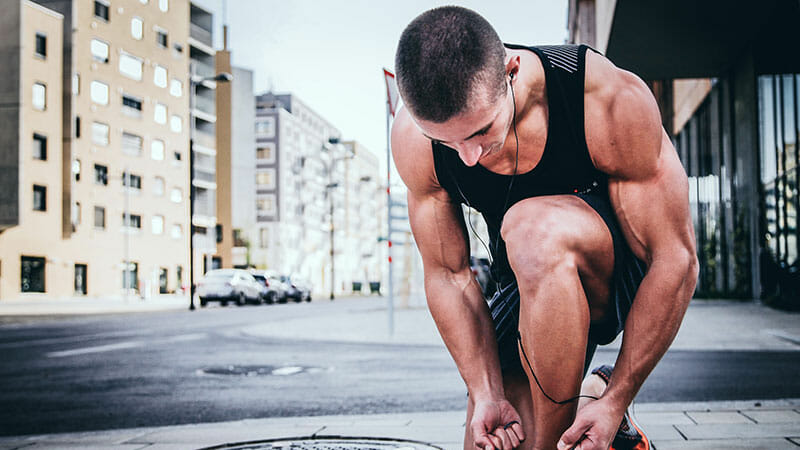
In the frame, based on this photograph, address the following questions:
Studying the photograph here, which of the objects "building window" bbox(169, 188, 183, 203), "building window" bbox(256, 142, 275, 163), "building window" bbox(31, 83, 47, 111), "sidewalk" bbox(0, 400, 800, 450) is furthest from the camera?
"building window" bbox(256, 142, 275, 163)

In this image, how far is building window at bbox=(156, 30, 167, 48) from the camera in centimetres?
3391

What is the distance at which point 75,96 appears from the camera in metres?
33.4

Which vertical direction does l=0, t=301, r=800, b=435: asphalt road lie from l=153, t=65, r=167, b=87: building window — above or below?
below

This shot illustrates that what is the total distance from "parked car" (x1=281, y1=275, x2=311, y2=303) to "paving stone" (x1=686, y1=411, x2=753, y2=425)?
109ft

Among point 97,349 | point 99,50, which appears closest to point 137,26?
point 99,50

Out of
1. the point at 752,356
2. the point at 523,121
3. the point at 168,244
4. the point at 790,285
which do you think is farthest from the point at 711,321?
the point at 168,244

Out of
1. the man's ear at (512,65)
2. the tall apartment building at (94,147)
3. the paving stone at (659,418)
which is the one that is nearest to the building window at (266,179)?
the tall apartment building at (94,147)

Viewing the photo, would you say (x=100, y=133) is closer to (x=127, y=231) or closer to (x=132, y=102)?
(x=132, y=102)

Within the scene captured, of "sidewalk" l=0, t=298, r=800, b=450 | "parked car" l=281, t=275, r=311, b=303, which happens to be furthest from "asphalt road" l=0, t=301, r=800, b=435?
"parked car" l=281, t=275, r=311, b=303

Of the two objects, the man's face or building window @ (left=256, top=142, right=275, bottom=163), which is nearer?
the man's face

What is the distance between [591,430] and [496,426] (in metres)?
0.29

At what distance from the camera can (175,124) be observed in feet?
147

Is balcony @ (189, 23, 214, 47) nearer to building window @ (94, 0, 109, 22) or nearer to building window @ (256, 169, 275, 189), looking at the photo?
building window @ (94, 0, 109, 22)

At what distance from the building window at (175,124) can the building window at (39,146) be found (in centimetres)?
1317
